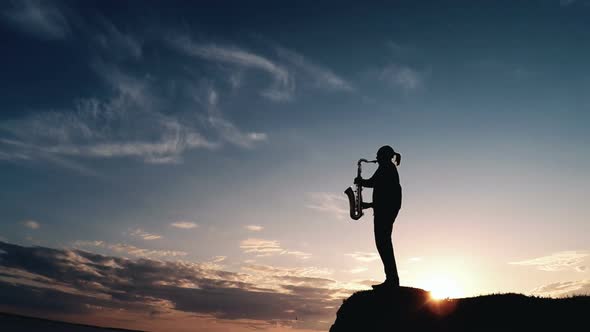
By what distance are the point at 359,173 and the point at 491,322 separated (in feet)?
20.5

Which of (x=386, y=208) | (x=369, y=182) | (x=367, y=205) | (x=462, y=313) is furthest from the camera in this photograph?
(x=367, y=205)

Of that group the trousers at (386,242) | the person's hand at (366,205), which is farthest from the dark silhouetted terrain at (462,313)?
the person's hand at (366,205)

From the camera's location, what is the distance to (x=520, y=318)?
10.8m

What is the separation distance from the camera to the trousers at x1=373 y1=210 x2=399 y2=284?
13.0 meters

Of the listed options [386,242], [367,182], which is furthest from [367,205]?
[386,242]

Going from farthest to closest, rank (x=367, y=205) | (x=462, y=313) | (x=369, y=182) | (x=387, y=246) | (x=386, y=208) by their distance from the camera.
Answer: (x=367, y=205), (x=369, y=182), (x=386, y=208), (x=387, y=246), (x=462, y=313)

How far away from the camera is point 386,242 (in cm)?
1298

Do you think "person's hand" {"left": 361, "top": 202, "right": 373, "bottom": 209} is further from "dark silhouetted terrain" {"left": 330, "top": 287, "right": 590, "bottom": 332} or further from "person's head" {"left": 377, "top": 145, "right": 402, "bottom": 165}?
"dark silhouetted terrain" {"left": 330, "top": 287, "right": 590, "bottom": 332}

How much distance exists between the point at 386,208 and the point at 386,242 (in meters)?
1.13

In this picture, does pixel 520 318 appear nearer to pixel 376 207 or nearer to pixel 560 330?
pixel 560 330

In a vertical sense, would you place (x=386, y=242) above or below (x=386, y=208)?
below

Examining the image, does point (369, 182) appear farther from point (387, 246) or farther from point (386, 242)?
point (387, 246)

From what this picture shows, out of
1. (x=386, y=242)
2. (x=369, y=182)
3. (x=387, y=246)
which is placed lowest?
(x=387, y=246)

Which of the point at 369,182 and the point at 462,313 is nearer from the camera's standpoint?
the point at 462,313
